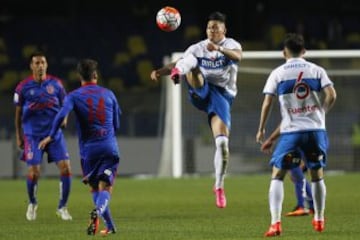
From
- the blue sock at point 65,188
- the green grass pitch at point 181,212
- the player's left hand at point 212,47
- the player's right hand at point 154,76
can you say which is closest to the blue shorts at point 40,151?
the blue sock at point 65,188

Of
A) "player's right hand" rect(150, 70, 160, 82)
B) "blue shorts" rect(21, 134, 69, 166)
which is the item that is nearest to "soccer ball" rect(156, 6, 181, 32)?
"player's right hand" rect(150, 70, 160, 82)

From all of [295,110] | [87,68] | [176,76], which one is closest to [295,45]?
[295,110]

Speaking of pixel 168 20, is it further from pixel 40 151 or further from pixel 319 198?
pixel 319 198

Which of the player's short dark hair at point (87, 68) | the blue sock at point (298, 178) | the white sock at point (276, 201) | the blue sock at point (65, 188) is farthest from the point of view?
the blue sock at point (65, 188)

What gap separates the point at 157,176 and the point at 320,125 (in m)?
14.5

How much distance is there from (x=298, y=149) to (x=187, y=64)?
2.93 m

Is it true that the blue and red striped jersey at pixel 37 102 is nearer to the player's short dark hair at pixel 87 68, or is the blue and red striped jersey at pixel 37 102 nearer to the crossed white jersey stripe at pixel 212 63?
the crossed white jersey stripe at pixel 212 63

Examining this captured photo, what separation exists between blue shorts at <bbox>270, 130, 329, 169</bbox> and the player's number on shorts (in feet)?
5.88

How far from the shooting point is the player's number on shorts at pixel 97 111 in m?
10.6

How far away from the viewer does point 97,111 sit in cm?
1061

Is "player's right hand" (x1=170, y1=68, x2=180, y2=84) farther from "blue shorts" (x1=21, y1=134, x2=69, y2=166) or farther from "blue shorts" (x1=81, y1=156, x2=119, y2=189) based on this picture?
"blue shorts" (x1=21, y1=134, x2=69, y2=166)

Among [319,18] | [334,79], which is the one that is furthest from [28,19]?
[334,79]

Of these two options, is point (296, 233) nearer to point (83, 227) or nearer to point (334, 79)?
point (83, 227)

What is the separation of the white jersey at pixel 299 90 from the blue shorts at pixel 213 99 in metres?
3.16
